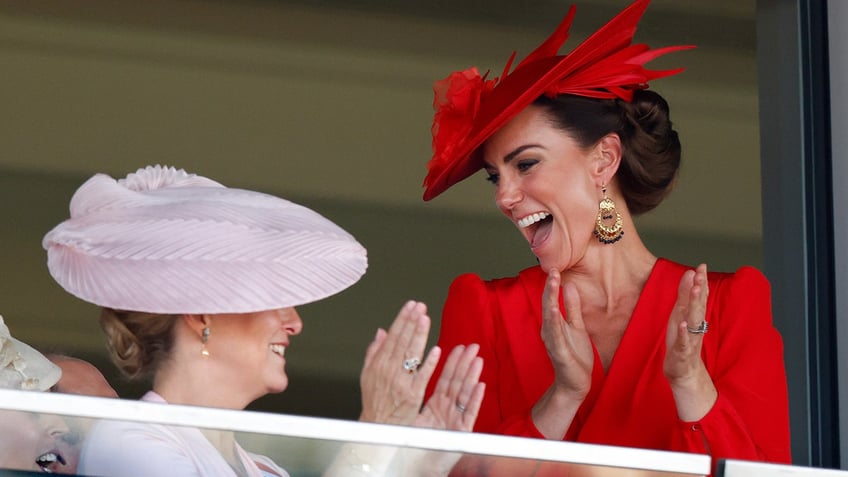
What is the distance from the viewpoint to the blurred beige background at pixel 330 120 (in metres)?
2.55

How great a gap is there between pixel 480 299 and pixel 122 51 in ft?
3.02

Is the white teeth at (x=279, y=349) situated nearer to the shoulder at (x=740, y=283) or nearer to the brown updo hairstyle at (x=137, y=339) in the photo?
the brown updo hairstyle at (x=137, y=339)

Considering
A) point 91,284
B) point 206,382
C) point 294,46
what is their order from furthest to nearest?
1. point 294,46
2. point 91,284
3. point 206,382

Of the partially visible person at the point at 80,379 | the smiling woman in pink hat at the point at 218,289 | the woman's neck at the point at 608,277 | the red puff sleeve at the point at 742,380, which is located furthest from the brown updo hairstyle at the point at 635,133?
the partially visible person at the point at 80,379

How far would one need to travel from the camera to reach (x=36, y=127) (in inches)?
103

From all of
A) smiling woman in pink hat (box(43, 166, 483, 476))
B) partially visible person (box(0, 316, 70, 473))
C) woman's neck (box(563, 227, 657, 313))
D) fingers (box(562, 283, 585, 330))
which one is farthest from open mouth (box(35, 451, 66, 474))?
woman's neck (box(563, 227, 657, 313))

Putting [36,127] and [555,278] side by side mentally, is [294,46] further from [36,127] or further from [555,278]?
[555,278]

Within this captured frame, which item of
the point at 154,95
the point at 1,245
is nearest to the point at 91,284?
the point at 1,245

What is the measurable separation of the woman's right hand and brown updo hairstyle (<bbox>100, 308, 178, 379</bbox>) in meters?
0.70

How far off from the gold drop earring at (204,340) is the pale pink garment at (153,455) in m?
0.40

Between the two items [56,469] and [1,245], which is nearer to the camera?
[56,469]

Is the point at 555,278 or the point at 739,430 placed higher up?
the point at 555,278

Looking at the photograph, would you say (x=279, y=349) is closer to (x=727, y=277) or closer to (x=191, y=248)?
(x=191, y=248)

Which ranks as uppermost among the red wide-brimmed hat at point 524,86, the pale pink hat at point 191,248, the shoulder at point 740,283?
the red wide-brimmed hat at point 524,86
